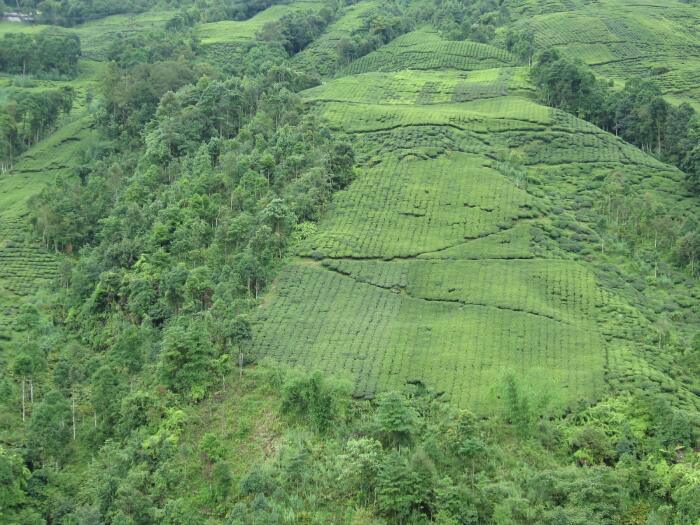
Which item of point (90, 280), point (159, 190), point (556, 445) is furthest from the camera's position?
point (159, 190)

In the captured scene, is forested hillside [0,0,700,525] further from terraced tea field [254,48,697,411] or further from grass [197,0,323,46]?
grass [197,0,323,46]

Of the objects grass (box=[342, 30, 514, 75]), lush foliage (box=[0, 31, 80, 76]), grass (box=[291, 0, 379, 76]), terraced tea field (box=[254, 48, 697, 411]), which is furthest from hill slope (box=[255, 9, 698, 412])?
lush foliage (box=[0, 31, 80, 76])

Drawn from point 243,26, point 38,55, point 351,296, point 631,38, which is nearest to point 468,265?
point 351,296

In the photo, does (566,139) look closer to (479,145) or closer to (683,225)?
(479,145)

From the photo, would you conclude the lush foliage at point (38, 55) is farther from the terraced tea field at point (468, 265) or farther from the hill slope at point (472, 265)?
the hill slope at point (472, 265)

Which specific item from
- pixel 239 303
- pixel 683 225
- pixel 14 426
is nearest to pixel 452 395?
pixel 239 303

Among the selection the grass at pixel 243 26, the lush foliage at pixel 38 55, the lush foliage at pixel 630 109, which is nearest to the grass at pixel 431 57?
the lush foliage at pixel 630 109
